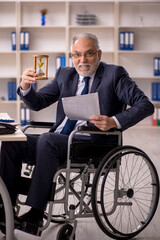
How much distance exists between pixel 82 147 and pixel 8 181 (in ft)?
1.29

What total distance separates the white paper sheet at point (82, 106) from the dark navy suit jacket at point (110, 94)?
0.57 feet

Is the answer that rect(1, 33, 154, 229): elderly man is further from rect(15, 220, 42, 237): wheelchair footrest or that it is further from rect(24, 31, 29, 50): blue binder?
rect(24, 31, 29, 50): blue binder

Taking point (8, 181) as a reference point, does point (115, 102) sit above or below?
above

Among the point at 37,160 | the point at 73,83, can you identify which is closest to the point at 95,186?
the point at 37,160

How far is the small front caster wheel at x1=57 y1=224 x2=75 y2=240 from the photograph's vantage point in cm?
205

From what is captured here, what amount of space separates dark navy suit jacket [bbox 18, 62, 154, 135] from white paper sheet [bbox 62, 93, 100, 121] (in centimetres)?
17

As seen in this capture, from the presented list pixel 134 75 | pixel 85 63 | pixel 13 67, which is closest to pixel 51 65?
pixel 13 67

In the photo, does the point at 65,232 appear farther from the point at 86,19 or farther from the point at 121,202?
the point at 86,19

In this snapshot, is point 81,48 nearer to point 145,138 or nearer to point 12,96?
point 145,138

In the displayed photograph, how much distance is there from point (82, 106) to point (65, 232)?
0.61 meters

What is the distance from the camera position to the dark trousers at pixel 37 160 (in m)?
1.97

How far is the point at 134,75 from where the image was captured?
7379 mm

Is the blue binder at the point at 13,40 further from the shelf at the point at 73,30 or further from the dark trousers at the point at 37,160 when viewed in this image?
the dark trousers at the point at 37,160

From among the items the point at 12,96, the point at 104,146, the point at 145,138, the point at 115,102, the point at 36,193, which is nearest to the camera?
the point at 36,193
